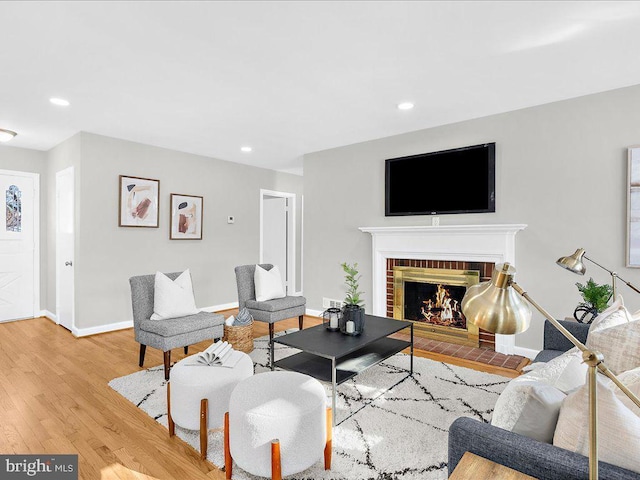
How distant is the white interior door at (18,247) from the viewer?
4.85m

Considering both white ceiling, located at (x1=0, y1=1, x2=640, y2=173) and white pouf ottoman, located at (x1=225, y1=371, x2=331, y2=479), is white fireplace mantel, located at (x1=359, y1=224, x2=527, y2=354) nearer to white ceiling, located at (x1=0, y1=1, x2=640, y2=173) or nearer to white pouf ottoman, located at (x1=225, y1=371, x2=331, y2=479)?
white ceiling, located at (x1=0, y1=1, x2=640, y2=173)

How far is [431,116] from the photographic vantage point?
12.1 ft

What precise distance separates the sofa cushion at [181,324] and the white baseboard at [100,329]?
5.16ft

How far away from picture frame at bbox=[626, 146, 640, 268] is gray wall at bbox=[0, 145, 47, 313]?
6.80 metres

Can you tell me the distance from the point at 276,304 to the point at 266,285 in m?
0.32

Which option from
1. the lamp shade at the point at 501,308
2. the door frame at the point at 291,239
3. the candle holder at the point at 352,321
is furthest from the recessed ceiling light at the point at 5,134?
the lamp shade at the point at 501,308

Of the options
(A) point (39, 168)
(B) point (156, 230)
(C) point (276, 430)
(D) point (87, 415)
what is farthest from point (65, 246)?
(C) point (276, 430)

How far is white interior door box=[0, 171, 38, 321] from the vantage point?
191 inches

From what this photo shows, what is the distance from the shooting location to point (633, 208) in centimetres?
289

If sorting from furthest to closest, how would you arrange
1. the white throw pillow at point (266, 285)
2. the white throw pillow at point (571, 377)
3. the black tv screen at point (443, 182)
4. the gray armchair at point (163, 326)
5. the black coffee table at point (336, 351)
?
1. the white throw pillow at point (266, 285)
2. the black tv screen at point (443, 182)
3. the gray armchair at point (163, 326)
4. the black coffee table at point (336, 351)
5. the white throw pillow at point (571, 377)

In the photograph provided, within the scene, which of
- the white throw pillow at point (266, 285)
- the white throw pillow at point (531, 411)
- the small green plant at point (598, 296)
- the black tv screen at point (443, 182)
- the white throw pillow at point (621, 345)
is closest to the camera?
the white throw pillow at point (531, 411)

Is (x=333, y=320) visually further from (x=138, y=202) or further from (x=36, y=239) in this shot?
(x=36, y=239)

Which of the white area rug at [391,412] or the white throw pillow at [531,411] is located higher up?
the white throw pillow at [531,411]

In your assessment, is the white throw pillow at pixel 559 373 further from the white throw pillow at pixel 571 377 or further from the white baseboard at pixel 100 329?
the white baseboard at pixel 100 329
